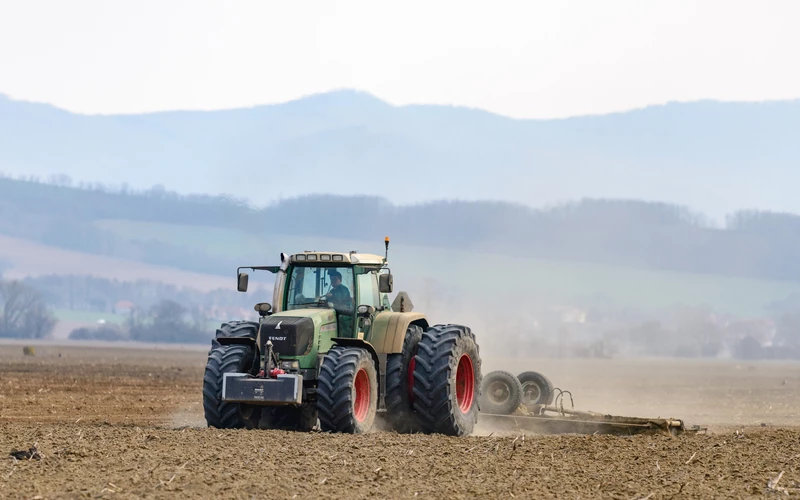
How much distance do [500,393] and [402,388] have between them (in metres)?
3.95

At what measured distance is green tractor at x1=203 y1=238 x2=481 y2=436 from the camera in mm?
16672

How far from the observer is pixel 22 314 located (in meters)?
121

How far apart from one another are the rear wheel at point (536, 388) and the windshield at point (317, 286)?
564 centimetres

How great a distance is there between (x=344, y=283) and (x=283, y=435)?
306 centimetres

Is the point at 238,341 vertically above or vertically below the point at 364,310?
below

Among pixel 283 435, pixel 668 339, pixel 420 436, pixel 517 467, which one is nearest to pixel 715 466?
pixel 517 467

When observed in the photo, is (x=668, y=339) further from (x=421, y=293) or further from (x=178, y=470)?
(x=178, y=470)

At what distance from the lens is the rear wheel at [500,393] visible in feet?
69.8

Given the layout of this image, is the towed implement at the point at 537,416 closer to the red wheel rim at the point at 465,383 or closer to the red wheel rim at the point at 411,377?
the red wheel rim at the point at 465,383

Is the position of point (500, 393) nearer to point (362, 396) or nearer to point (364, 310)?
point (364, 310)

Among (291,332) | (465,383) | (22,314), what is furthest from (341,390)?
(22,314)

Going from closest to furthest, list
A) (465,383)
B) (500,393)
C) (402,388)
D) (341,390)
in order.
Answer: (341,390) → (402,388) → (465,383) → (500,393)

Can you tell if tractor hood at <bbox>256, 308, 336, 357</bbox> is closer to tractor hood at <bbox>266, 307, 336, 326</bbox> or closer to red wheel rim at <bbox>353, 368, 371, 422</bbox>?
tractor hood at <bbox>266, 307, 336, 326</bbox>

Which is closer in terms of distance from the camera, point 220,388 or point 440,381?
point 220,388
